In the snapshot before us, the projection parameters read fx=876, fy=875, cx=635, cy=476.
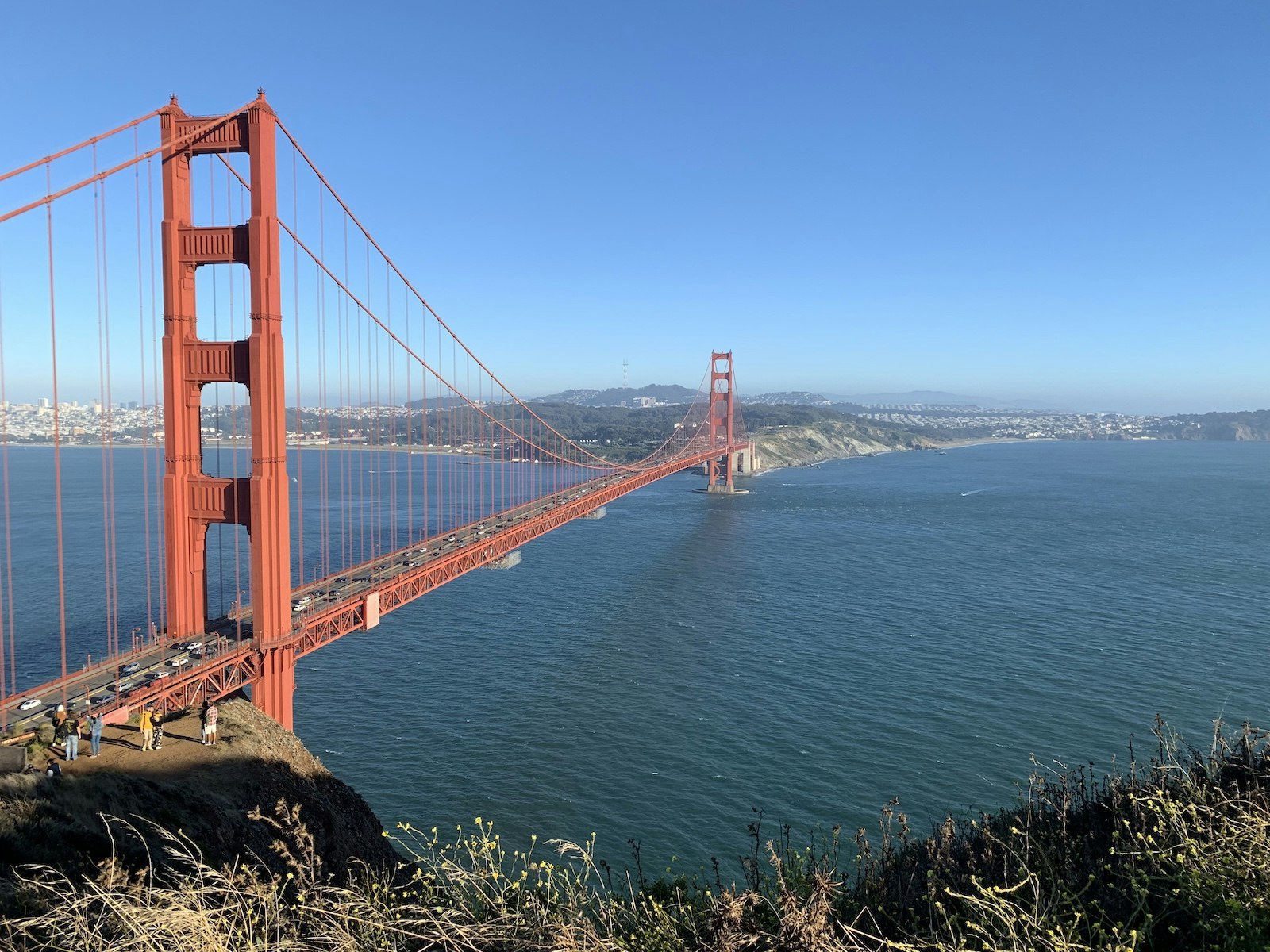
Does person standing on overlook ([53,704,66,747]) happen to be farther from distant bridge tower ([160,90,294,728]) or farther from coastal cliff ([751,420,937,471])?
coastal cliff ([751,420,937,471])

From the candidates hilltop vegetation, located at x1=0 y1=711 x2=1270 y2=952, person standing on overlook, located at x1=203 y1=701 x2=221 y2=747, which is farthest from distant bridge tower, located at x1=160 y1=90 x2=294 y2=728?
hilltop vegetation, located at x1=0 y1=711 x2=1270 y2=952

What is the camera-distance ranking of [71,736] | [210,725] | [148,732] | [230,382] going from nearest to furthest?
[71,736], [148,732], [210,725], [230,382]

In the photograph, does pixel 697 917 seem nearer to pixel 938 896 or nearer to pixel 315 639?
pixel 938 896

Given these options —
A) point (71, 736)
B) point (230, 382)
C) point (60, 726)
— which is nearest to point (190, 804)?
point (71, 736)

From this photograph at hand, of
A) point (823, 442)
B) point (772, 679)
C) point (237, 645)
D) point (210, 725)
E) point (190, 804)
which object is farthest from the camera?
point (823, 442)

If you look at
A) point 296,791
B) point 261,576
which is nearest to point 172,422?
point 261,576

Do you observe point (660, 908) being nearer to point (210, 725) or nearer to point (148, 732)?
point (210, 725)
